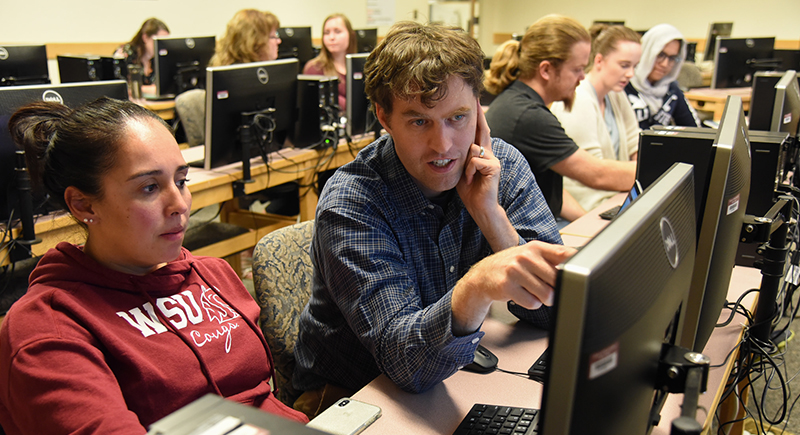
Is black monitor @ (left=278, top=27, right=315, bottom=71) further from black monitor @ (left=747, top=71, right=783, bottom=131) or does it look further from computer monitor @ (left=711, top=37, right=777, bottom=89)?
Answer: black monitor @ (left=747, top=71, right=783, bottom=131)

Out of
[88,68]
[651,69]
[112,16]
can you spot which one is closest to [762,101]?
[651,69]

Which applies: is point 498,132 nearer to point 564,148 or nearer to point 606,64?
point 564,148

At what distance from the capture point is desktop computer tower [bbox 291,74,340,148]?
3101 millimetres

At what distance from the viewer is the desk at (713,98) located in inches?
186

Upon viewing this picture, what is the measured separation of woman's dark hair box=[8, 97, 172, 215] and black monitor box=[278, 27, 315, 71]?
14.0 ft

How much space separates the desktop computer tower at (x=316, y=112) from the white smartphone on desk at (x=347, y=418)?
2275mm

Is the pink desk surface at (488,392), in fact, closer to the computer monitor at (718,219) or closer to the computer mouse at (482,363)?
the computer mouse at (482,363)

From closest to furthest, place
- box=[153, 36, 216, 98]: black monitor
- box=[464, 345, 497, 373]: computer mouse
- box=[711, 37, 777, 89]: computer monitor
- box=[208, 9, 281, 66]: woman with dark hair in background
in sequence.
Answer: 1. box=[464, 345, 497, 373]: computer mouse
2. box=[208, 9, 281, 66]: woman with dark hair in background
3. box=[153, 36, 216, 98]: black monitor
4. box=[711, 37, 777, 89]: computer monitor

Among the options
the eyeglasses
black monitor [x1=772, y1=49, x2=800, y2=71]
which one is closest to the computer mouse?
the eyeglasses

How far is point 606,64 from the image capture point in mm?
2912

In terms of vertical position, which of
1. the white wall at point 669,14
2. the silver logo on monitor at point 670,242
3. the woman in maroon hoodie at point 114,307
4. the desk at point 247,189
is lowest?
the desk at point 247,189

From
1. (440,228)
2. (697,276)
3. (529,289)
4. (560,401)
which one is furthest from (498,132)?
(560,401)

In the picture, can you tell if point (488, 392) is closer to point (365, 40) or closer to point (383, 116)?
point (383, 116)

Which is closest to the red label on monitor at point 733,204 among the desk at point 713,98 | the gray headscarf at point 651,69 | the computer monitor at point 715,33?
the gray headscarf at point 651,69
